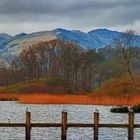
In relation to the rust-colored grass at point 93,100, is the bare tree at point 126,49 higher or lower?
higher

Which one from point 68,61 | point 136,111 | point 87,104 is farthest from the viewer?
point 68,61

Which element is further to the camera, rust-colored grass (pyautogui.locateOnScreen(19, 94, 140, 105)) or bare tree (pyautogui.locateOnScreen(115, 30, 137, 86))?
bare tree (pyautogui.locateOnScreen(115, 30, 137, 86))

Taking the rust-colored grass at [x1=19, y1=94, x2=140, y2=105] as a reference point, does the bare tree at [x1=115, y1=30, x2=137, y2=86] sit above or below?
above

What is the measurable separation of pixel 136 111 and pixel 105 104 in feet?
49.8

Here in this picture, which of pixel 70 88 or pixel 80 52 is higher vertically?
pixel 80 52

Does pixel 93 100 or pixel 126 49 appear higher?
pixel 126 49

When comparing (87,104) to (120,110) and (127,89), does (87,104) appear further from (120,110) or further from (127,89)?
(120,110)

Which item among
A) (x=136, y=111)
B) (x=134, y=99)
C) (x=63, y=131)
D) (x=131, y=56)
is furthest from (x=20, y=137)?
(x=131, y=56)

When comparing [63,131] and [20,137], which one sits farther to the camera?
[20,137]

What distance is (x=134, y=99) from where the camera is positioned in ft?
318

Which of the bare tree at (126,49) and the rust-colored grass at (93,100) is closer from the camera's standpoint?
the rust-colored grass at (93,100)

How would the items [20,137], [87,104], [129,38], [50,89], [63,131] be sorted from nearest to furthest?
[63,131] < [20,137] < [87,104] < [129,38] < [50,89]

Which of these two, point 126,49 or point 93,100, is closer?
point 93,100

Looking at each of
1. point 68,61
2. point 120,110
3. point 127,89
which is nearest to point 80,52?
point 68,61
